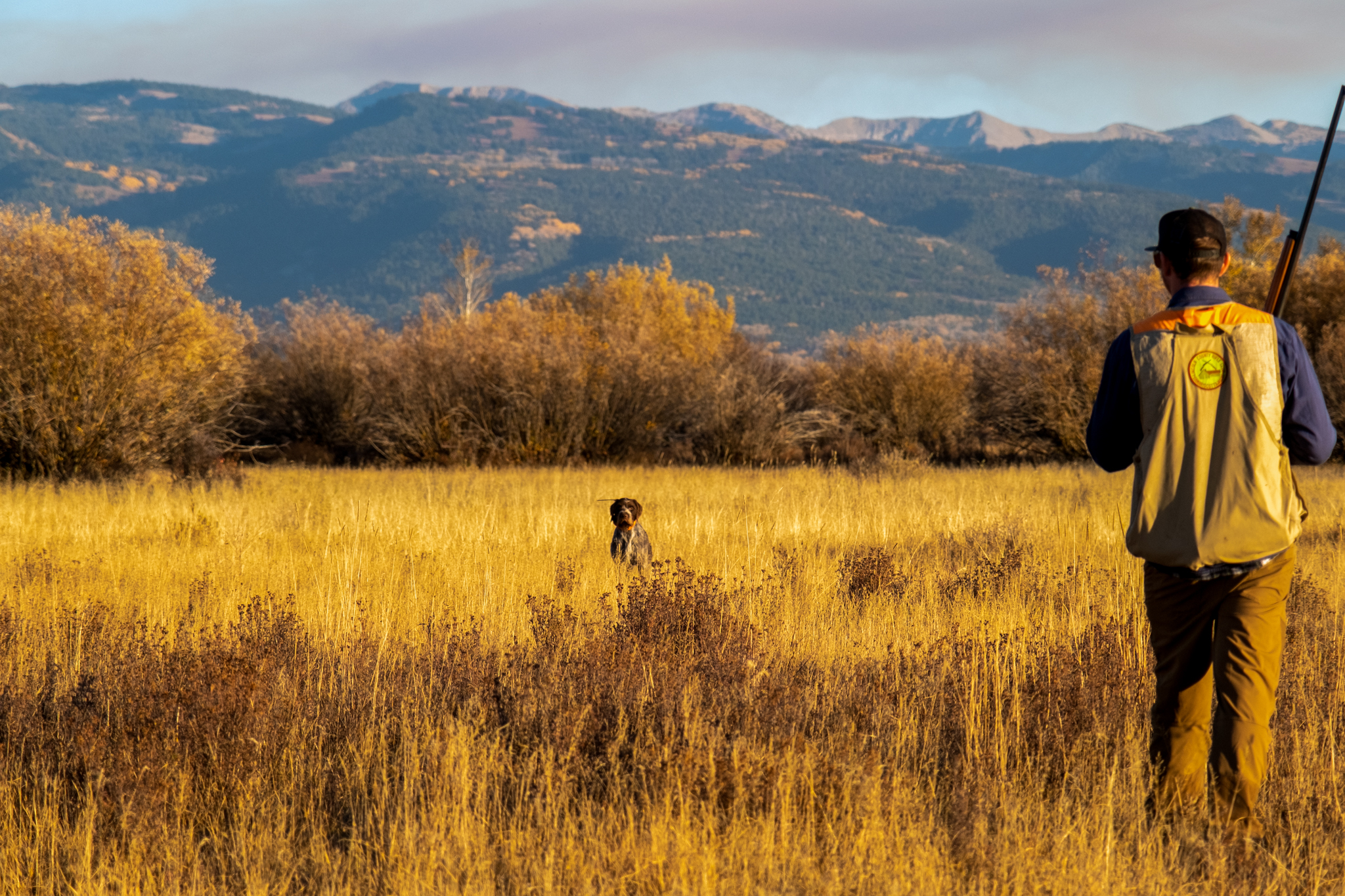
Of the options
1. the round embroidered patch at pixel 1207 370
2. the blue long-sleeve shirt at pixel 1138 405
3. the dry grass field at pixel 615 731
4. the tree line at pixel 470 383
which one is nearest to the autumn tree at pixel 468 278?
the tree line at pixel 470 383

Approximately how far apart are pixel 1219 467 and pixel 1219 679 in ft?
2.14

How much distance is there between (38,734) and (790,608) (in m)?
3.92

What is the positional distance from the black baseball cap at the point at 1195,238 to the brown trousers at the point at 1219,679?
930 mm

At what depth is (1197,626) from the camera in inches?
137

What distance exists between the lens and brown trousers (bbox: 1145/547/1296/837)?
10.9 ft

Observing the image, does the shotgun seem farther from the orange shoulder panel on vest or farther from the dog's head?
the dog's head

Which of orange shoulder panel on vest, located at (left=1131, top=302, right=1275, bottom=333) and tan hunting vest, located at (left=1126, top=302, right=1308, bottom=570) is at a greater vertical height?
orange shoulder panel on vest, located at (left=1131, top=302, right=1275, bottom=333)

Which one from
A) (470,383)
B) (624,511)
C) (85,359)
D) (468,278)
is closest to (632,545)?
(624,511)

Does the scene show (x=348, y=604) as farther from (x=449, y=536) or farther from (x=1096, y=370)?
(x=1096, y=370)

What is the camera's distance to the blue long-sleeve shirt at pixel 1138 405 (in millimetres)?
3283

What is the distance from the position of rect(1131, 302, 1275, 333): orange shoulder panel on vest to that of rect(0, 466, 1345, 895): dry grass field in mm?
1455

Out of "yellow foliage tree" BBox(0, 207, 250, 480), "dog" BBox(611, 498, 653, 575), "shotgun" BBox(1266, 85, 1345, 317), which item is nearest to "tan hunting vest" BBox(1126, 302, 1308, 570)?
"shotgun" BBox(1266, 85, 1345, 317)

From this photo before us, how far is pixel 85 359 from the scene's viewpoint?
15.5 meters

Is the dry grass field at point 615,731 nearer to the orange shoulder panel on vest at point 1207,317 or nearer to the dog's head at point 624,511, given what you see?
the dog's head at point 624,511
